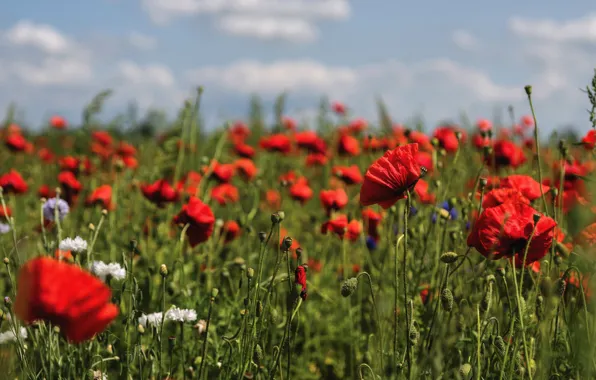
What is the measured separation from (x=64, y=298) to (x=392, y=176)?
31.0 inches

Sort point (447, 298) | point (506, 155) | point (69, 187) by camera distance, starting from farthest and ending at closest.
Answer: point (69, 187) → point (506, 155) → point (447, 298)

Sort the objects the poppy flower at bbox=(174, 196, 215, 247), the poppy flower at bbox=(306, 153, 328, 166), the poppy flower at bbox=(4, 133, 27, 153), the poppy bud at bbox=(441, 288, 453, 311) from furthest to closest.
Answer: the poppy flower at bbox=(4, 133, 27, 153) → the poppy flower at bbox=(306, 153, 328, 166) → the poppy flower at bbox=(174, 196, 215, 247) → the poppy bud at bbox=(441, 288, 453, 311)

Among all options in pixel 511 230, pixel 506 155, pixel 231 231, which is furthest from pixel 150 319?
pixel 506 155

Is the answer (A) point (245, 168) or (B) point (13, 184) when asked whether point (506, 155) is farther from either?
(B) point (13, 184)

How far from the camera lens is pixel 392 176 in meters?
1.53

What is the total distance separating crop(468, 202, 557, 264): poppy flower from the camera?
57.1 inches

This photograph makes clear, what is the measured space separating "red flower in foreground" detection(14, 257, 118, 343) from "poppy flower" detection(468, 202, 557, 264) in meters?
0.80

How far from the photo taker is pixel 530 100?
5.80 feet

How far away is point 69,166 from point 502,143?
2.15 m

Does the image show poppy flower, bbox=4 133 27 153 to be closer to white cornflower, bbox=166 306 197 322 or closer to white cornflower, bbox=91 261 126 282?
white cornflower, bbox=91 261 126 282

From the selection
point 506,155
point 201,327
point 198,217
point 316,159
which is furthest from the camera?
point 316,159

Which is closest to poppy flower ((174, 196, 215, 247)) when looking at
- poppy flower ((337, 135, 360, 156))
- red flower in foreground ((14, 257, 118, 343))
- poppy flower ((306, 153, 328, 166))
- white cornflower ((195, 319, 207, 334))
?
white cornflower ((195, 319, 207, 334))

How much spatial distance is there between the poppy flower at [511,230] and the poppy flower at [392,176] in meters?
0.18

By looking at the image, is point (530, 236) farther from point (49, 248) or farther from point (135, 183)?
point (135, 183)
